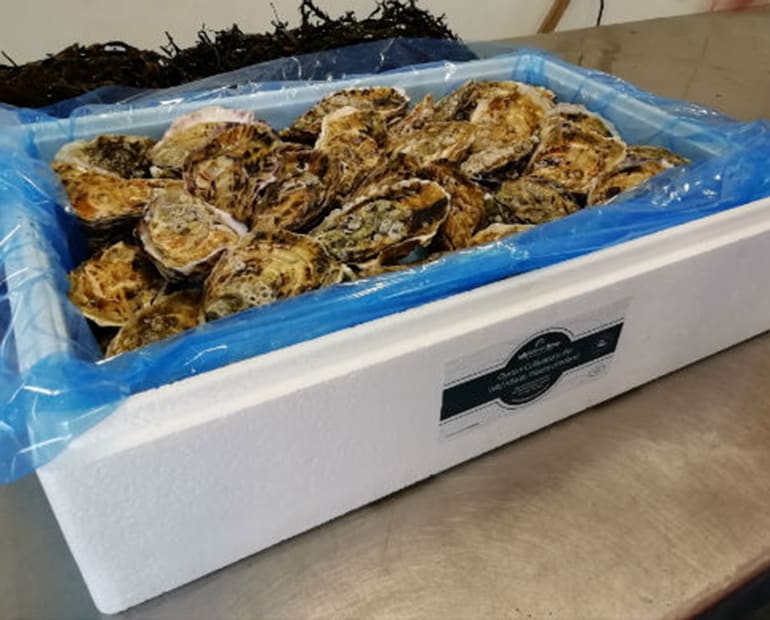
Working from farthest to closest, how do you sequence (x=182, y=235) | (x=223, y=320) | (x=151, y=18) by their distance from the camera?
(x=151, y=18)
(x=182, y=235)
(x=223, y=320)

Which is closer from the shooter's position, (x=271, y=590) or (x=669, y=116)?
(x=271, y=590)

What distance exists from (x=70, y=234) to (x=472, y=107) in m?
0.42

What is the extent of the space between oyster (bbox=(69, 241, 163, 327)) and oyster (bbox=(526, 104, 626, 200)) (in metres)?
0.36

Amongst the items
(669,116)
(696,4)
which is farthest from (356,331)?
(696,4)

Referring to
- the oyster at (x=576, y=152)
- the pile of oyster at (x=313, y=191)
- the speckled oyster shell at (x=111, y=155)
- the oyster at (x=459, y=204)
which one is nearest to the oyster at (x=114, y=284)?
the pile of oyster at (x=313, y=191)

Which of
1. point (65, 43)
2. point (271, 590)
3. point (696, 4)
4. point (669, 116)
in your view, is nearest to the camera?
point (271, 590)

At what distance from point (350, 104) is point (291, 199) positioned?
0.21 m

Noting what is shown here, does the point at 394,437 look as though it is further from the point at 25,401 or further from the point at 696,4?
the point at 696,4

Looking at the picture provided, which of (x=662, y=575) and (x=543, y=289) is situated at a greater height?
(x=543, y=289)

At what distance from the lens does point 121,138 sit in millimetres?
Result: 640

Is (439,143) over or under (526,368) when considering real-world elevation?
over

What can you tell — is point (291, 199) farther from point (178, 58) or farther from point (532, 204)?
point (178, 58)

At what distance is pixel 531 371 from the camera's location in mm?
495

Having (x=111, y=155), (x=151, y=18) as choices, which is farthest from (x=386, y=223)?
(x=151, y=18)
